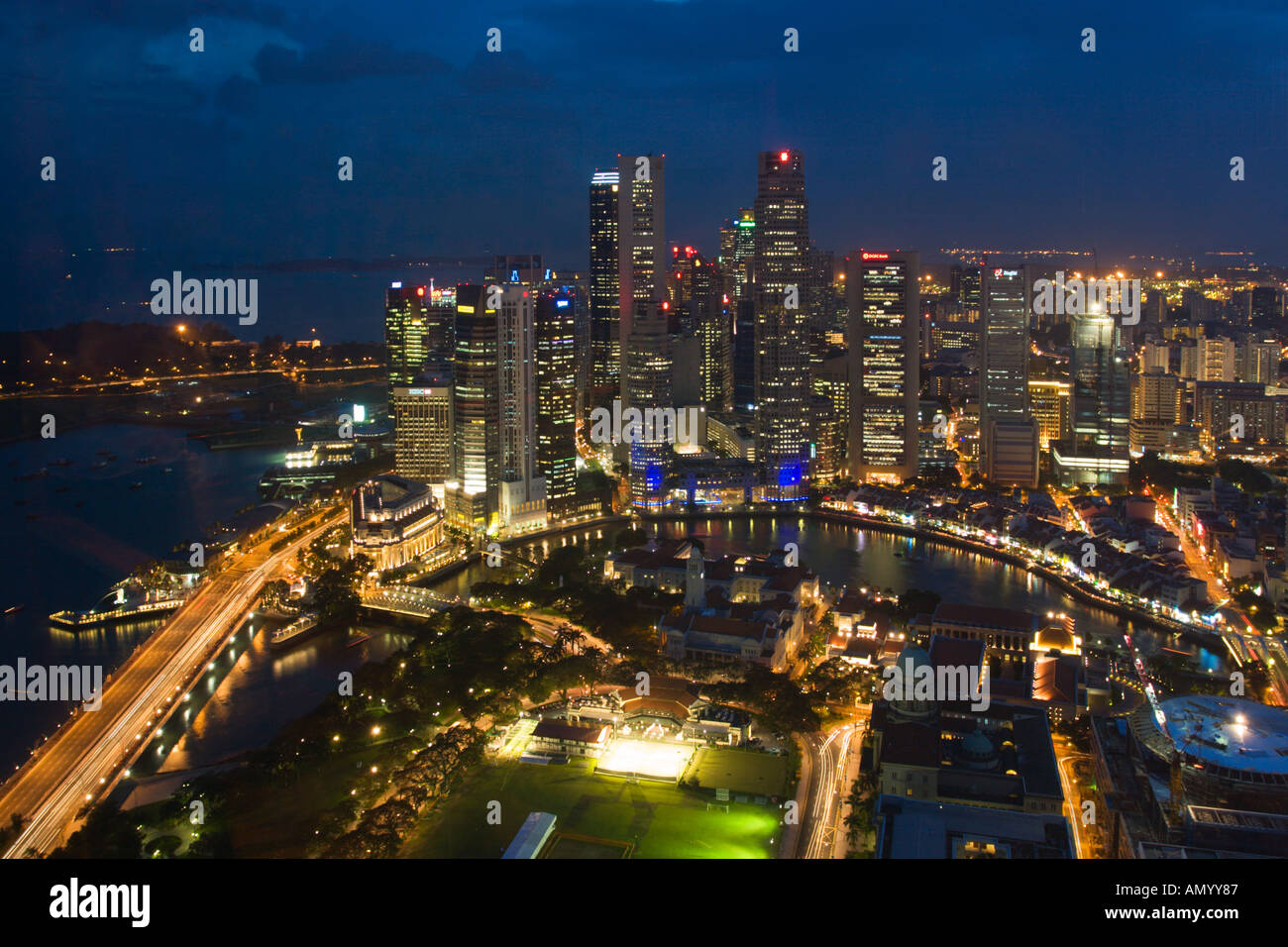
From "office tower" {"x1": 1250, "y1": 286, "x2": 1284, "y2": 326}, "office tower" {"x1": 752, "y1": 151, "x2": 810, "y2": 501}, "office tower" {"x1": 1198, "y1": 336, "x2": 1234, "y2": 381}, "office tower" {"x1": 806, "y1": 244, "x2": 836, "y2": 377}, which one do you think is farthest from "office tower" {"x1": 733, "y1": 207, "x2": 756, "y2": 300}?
"office tower" {"x1": 1250, "y1": 286, "x2": 1284, "y2": 326}

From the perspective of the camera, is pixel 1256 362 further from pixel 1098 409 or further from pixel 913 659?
pixel 913 659

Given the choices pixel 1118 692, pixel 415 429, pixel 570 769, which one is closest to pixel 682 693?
pixel 570 769

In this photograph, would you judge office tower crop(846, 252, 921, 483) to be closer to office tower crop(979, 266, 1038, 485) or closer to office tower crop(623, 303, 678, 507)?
office tower crop(979, 266, 1038, 485)

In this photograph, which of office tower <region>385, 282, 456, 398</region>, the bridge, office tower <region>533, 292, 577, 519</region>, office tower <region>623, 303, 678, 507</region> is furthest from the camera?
office tower <region>385, 282, 456, 398</region>

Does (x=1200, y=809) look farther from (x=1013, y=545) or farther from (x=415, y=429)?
(x=415, y=429)


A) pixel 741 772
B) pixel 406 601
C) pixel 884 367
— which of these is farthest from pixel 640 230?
pixel 741 772

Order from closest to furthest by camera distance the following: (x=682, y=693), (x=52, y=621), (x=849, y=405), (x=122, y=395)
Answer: (x=682, y=693) < (x=52, y=621) < (x=849, y=405) < (x=122, y=395)
